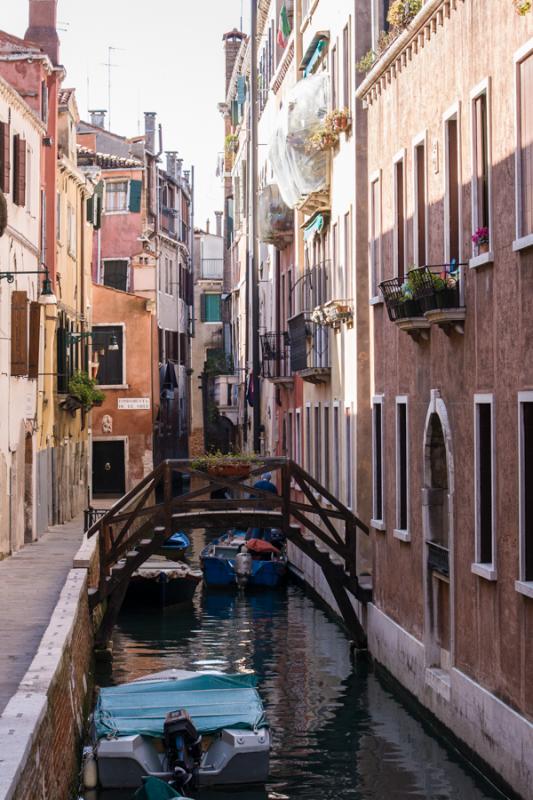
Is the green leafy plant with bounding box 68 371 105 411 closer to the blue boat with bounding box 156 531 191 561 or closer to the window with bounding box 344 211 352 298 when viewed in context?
the blue boat with bounding box 156 531 191 561

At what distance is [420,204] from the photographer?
53.4ft

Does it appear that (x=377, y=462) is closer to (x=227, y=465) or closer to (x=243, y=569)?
(x=227, y=465)

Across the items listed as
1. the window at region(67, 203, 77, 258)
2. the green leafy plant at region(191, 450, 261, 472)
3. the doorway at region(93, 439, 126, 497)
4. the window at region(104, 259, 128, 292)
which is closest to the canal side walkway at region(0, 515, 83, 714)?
the green leafy plant at region(191, 450, 261, 472)

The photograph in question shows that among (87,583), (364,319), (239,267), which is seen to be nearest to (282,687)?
(87,583)

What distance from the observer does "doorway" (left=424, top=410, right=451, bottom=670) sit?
50.1 ft

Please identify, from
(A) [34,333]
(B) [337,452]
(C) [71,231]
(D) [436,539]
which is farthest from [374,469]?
(C) [71,231]

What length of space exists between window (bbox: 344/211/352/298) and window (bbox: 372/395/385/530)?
129 inches

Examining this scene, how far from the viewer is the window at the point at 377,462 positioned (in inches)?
748

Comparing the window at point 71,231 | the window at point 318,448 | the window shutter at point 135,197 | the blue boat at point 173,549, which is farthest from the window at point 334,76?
the window shutter at point 135,197

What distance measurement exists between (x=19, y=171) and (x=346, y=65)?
19.0 ft

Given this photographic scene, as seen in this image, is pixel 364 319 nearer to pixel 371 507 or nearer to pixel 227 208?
pixel 371 507

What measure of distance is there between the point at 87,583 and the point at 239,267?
3200 centimetres

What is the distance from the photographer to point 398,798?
1302 centimetres

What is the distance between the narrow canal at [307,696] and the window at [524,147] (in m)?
4.65
